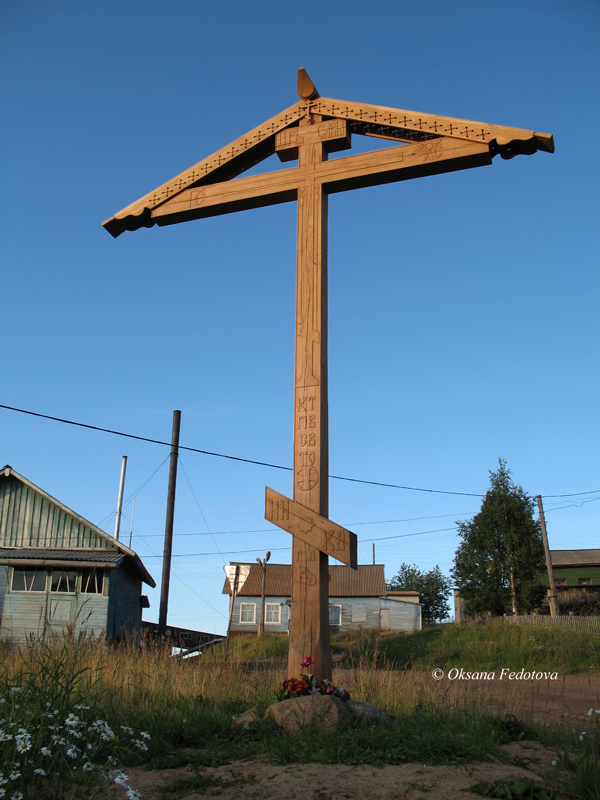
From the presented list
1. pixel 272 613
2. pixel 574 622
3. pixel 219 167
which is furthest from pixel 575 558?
pixel 219 167

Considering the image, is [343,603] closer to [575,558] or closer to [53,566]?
[575,558]

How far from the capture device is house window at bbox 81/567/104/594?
746 inches

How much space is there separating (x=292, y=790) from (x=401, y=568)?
59.0m

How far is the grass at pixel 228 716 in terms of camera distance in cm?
380

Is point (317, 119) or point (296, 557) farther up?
point (317, 119)

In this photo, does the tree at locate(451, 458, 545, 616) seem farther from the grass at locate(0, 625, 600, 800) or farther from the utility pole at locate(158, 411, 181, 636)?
the grass at locate(0, 625, 600, 800)

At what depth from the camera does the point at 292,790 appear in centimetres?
324

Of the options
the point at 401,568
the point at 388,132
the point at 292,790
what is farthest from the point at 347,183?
the point at 401,568

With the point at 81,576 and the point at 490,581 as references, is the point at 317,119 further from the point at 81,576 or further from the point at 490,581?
the point at 490,581

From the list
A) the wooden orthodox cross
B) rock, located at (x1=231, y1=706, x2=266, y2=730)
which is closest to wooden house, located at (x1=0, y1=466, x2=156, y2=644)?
the wooden orthodox cross

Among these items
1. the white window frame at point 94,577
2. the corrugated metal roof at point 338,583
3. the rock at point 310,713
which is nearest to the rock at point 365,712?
the rock at point 310,713

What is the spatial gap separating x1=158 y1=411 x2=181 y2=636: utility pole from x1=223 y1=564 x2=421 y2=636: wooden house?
54.4ft

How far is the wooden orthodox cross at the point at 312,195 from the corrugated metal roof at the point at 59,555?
13775 mm

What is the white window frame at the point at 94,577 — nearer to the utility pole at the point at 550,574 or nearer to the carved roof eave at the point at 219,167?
the carved roof eave at the point at 219,167
